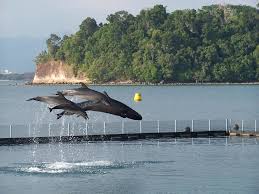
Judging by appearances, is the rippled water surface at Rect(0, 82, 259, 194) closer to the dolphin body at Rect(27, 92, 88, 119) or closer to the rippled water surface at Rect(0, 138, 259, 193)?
the rippled water surface at Rect(0, 138, 259, 193)

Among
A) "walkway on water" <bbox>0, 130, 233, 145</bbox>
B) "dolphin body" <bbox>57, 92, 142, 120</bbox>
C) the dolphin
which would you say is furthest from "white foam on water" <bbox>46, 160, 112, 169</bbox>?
the dolphin

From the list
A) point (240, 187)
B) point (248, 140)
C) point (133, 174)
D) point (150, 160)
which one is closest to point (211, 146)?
point (248, 140)

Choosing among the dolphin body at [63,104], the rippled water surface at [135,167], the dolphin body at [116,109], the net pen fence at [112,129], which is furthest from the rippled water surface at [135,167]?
the net pen fence at [112,129]

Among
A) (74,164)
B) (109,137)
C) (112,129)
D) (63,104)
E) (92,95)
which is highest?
(92,95)

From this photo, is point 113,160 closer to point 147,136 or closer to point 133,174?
point 133,174

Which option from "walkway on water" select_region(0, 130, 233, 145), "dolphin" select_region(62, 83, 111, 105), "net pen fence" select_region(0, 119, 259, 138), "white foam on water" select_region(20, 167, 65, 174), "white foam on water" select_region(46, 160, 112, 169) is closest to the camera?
"dolphin" select_region(62, 83, 111, 105)

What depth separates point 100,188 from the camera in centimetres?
5475

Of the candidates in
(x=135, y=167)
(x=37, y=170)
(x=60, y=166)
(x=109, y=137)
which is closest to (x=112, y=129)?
(x=109, y=137)

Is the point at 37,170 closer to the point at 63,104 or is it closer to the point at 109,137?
the point at 63,104

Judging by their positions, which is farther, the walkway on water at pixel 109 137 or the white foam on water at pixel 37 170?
the walkway on water at pixel 109 137

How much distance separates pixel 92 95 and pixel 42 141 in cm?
2989

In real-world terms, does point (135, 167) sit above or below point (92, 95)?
below

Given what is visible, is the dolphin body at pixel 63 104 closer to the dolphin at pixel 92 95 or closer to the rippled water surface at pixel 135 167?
the dolphin at pixel 92 95

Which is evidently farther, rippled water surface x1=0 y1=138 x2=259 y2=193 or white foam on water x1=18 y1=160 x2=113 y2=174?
white foam on water x1=18 y1=160 x2=113 y2=174
